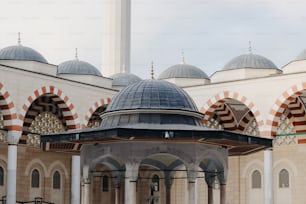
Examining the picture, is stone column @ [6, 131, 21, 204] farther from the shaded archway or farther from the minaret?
the minaret

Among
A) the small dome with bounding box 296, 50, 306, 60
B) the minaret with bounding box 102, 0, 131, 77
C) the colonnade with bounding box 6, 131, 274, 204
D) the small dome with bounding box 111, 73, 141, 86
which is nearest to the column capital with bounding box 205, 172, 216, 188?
the colonnade with bounding box 6, 131, 274, 204

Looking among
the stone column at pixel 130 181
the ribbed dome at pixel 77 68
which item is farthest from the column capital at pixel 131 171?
the ribbed dome at pixel 77 68

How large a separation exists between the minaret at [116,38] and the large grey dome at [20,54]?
10.5 m

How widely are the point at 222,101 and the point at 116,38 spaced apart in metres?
12.3

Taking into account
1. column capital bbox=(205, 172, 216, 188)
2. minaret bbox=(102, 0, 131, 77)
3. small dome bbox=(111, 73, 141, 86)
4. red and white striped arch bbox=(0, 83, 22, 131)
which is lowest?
column capital bbox=(205, 172, 216, 188)

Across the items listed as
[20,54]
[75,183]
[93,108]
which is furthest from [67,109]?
[20,54]

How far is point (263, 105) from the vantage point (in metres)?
23.2

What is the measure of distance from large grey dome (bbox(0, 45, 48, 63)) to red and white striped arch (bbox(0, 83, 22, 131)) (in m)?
3.55

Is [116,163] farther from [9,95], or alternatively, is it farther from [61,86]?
[61,86]

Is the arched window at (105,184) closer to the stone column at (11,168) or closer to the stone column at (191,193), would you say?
the stone column at (11,168)

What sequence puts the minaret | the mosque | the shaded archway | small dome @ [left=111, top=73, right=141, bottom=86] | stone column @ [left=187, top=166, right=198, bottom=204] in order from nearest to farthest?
stone column @ [left=187, top=166, right=198, bottom=204], the mosque, the shaded archway, small dome @ [left=111, top=73, right=141, bottom=86], the minaret

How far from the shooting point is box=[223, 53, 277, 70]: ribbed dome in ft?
85.2

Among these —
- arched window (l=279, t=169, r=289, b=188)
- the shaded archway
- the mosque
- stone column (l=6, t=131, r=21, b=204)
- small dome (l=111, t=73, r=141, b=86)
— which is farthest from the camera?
small dome (l=111, t=73, r=141, b=86)

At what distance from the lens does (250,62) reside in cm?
2606
